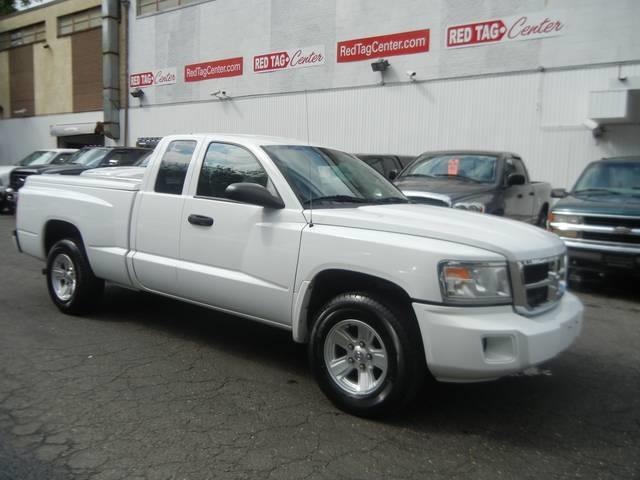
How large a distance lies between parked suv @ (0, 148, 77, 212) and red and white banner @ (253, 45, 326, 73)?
24.4ft

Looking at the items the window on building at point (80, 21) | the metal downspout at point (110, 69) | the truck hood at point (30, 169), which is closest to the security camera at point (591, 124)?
the truck hood at point (30, 169)

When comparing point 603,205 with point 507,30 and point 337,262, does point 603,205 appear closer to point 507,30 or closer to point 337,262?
point 337,262

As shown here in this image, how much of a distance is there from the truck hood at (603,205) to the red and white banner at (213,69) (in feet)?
52.8

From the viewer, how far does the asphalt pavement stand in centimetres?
317

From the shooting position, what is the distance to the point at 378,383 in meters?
3.67

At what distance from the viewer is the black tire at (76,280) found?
5.81m

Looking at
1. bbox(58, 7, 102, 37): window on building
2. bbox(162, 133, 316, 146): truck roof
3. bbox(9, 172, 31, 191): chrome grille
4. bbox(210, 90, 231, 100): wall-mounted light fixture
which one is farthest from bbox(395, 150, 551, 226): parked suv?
bbox(58, 7, 102, 37): window on building

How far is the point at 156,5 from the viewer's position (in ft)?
81.7

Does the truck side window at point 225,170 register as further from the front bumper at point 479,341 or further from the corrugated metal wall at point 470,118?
the corrugated metal wall at point 470,118

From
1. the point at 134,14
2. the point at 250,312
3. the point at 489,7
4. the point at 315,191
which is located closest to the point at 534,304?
the point at 315,191

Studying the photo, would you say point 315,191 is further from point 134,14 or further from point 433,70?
point 134,14

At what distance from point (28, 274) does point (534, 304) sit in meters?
7.18

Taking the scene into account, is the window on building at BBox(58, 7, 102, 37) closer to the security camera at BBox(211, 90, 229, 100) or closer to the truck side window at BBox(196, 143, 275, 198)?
the security camera at BBox(211, 90, 229, 100)

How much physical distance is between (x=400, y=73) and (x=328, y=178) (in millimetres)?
13864
